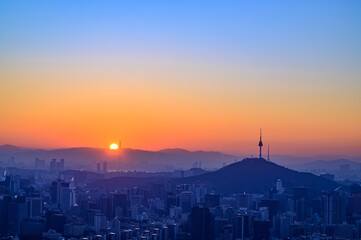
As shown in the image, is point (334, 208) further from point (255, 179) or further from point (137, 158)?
point (137, 158)

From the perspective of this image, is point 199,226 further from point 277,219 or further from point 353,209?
point 353,209

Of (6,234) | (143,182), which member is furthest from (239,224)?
(143,182)

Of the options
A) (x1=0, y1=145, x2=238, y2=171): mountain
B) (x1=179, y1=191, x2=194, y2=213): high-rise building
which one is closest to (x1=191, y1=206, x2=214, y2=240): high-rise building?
(x1=179, y1=191, x2=194, y2=213): high-rise building

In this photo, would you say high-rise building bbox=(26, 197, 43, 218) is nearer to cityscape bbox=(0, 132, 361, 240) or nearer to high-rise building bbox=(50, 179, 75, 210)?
cityscape bbox=(0, 132, 361, 240)

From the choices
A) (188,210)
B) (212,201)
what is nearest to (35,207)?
(188,210)

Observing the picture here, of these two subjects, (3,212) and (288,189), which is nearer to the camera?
(3,212)

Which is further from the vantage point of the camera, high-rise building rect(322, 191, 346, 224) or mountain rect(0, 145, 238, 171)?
mountain rect(0, 145, 238, 171)

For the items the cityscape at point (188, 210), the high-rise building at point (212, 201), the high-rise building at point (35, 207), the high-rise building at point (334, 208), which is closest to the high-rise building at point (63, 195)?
the cityscape at point (188, 210)
